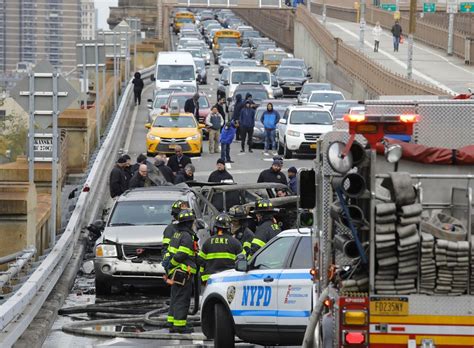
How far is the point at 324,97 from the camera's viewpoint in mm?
Answer: 53375

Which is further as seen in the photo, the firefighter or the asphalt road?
the firefighter

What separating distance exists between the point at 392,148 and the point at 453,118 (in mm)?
1726

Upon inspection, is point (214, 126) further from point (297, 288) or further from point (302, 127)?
point (297, 288)

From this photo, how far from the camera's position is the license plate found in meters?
11.7

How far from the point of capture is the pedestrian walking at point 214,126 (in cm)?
4412

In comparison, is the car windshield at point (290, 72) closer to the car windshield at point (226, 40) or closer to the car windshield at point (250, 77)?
the car windshield at point (250, 77)

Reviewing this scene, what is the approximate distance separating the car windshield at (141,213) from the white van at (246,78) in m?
34.4

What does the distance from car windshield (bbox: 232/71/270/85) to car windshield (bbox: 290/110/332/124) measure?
15.8 metres

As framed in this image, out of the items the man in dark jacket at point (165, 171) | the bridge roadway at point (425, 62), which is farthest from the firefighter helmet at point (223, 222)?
the bridge roadway at point (425, 62)

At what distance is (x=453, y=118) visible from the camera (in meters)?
13.0

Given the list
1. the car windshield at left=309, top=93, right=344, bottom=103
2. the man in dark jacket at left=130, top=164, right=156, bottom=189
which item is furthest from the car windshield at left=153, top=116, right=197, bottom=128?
the man in dark jacket at left=130, top=164, right=156, bottom=189

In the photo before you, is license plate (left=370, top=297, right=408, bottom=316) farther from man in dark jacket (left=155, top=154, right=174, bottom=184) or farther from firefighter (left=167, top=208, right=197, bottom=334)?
man in dark jacket (left=155, top=154, right=174, bottom=184)

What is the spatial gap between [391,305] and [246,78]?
1895 inches

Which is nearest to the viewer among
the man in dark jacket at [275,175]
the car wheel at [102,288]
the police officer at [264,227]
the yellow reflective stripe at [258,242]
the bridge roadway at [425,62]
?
the yellow reflective stripe at [258,242]
